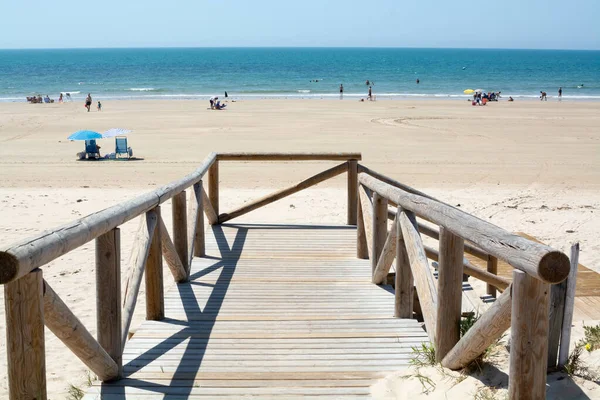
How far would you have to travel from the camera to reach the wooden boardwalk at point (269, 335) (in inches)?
155

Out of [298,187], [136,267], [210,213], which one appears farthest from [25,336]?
[298,187]

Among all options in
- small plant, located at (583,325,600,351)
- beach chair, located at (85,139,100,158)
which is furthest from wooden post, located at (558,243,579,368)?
beach chair, located at (85,139,100,158)

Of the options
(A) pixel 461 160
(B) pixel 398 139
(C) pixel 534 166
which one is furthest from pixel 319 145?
(C) pixel 534 166

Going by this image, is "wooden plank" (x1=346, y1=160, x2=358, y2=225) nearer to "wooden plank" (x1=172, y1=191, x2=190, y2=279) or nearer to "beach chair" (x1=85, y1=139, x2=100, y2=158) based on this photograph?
"wooden plank" (x1=172, y1=191, x2=190, y2=279)

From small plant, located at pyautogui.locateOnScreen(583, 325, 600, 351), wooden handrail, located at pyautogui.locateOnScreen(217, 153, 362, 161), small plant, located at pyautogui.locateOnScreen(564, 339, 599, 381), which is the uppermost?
wooden handrail, located at pyautogui.locateOnScreen(217, 153, 362, 161)

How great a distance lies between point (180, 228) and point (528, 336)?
3.95 metres

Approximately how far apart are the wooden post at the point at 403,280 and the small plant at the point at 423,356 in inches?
30.8

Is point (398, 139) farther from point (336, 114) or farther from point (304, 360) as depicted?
point (304, 360)

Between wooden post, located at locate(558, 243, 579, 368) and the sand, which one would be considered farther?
the sand

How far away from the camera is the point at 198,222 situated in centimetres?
744

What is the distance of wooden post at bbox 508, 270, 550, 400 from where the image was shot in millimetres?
2859

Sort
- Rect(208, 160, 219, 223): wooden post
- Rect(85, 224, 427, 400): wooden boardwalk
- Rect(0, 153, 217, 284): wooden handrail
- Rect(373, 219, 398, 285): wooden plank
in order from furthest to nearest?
Rect(208, 160, 219, 223): wooden post → Rect(373, 219, 398, 285): wooden plank → Rect(85, 224, 427, 400): wooden boardwalk → Rect(0, 153, 217, 284): wooden handrail

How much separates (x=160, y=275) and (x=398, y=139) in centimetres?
2016

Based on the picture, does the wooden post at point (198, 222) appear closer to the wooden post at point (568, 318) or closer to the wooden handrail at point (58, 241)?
the wooden handrail at point (58, 241)
